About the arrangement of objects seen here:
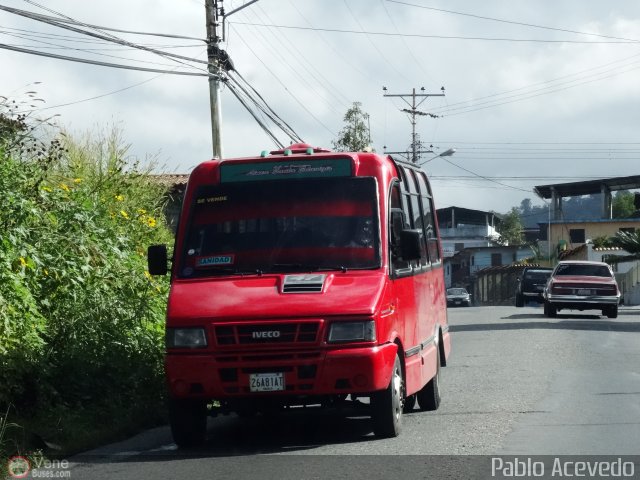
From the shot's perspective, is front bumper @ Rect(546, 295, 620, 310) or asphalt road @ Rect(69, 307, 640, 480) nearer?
asphalt road @ Rect(69, 307, 640, 480)

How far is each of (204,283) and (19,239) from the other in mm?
2697

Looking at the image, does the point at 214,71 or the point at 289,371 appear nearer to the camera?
the point at 289,371

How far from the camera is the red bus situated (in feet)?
31.5

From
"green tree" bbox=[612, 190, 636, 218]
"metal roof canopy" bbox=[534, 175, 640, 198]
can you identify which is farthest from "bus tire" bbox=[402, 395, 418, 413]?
"green tree" bbox=[612, 190, 636, 218]

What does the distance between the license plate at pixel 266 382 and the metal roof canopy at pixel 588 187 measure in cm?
7695

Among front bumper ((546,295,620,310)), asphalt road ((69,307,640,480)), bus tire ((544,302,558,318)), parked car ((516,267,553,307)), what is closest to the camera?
asphalt road ((69,307,640,480))

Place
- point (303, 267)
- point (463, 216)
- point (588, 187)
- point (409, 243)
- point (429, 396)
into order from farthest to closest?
point (463, 216) → point (588, 187) → point (429, 396) → point (409, 243) → point (303, 267)

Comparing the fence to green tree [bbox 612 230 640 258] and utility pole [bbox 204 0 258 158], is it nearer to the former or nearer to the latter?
green tree [bbox 612 230 640 258]

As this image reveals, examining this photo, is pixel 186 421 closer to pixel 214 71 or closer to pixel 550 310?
pixel 214 71

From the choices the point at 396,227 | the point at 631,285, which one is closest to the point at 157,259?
the point at 396,227

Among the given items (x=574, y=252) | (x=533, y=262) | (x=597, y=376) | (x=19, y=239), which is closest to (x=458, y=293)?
(x=574, y=252)

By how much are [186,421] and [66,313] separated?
3413 mm

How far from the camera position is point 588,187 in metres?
87.3

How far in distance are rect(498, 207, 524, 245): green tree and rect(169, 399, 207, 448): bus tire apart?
121m
